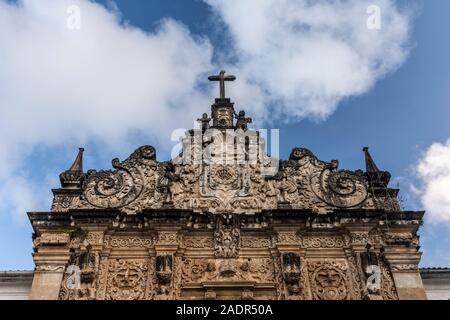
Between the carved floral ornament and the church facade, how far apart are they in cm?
3

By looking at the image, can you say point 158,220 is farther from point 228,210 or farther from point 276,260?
point 276,260

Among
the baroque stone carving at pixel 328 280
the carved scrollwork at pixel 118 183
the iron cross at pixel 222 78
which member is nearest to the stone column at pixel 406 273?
the baroque stone carving at pixel 328 280

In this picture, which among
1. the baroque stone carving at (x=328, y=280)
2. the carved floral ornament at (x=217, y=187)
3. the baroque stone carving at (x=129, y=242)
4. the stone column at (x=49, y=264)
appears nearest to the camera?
the stone column at (x=49, y=264)

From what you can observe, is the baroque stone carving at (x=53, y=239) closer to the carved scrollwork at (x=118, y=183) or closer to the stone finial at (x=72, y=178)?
the carved scrollwork at (x=118, y=183)

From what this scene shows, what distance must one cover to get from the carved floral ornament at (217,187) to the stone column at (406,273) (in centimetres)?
166

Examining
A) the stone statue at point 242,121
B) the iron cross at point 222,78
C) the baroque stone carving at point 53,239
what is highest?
the iron cross at point 222,78

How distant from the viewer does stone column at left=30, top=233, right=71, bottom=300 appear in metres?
12.9

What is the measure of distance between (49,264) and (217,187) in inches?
196

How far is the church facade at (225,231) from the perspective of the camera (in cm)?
1316

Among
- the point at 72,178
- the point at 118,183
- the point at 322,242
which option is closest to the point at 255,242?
the point at 322,242

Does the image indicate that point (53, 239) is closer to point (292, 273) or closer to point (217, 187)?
point (217, 187)

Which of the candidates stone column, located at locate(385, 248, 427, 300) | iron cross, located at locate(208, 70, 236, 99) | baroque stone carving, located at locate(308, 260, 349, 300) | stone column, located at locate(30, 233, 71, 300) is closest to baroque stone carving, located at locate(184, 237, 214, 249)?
baroque stone carving, located at locate(308, 260, 349, 300)

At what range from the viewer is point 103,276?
43.6 ft
